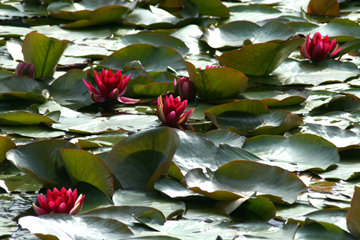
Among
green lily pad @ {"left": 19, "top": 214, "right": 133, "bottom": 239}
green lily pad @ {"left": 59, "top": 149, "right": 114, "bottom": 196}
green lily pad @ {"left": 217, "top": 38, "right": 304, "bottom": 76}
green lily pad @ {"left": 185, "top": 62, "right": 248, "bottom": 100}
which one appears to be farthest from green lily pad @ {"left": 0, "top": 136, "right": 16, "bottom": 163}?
green lily pad @ {"left": 217, "top": 38, "right": 304, "bottom": 76}

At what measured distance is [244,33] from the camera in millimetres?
3244

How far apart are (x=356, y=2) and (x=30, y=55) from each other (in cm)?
386

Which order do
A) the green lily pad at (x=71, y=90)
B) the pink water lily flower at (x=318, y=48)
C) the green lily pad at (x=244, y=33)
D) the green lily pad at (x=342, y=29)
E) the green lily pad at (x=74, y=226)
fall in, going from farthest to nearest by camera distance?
the green lily pad at (x=342, y=29) → the green lily pad at (x=244, y=33) → the pink water lily flower at (x=318, y=48) → the green lily pad at (x=71, y=90) → the green lily pad at (x=74, y=226)

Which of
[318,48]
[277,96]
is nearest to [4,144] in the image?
[277,96]

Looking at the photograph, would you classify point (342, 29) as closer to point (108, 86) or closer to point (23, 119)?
point (108, 86)

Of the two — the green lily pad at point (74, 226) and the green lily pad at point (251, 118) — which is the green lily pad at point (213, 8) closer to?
the green lily pad at point (251, 118)

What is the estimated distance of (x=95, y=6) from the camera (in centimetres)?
402

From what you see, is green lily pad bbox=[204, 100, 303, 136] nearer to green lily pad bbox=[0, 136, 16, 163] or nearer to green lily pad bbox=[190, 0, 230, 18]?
green lily pad bbox=[0, 136, 16, 163]

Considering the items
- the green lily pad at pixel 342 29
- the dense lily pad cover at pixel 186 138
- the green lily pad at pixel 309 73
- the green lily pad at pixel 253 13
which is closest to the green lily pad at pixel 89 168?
the dense lily pad cover at pixel 186 138

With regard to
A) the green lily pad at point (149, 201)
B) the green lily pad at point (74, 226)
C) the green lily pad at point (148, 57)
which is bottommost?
the green lily pad at point (149, 201)

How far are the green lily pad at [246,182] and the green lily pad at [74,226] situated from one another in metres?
0.29

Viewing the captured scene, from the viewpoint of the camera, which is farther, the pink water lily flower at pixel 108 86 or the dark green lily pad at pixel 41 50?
the dark green lily pad at pixel 41 50

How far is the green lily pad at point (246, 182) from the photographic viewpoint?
1398 millimetres

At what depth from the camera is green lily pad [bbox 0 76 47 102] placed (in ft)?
7.16
